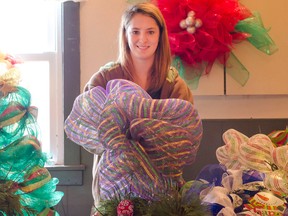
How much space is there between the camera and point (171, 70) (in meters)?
1.45

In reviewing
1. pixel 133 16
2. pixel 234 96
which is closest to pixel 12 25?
pixel 133 16

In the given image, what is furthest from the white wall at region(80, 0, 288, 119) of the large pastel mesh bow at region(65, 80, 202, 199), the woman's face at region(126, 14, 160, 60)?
the large pastel mesh bow at region(65, 80, 202, 199)

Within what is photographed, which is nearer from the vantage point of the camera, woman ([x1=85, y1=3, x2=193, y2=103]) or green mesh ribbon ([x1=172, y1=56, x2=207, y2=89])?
woman ([x1=85, y1=3, x2=193, y2=103])

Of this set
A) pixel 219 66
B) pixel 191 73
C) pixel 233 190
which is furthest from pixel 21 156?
→ pixel 219 66

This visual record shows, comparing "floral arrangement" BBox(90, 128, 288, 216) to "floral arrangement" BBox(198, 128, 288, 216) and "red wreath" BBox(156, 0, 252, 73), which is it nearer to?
"floral arrangement" BBox(198, 128, 288, 216)

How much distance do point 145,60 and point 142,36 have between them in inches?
3.0

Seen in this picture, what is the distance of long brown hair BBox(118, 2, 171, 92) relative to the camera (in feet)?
4.42

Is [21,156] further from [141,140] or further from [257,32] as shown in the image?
[257,32]

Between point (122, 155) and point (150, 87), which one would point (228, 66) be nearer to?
point (150, 87)

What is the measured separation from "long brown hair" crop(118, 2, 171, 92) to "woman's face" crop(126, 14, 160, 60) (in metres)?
0.02

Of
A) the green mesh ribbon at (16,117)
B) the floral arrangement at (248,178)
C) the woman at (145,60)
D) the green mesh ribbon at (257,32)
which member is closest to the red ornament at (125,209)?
the floral arrangement at (248,178)

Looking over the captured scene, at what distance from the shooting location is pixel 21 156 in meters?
1.01

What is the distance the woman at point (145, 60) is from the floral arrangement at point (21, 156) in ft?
0.96

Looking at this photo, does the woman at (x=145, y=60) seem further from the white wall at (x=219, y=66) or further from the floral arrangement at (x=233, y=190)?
the white wall at (x=219, y=66)
